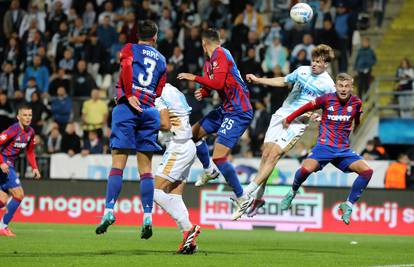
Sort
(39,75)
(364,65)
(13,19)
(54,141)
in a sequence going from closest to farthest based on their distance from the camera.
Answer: (364,65) → (54,141) → (39,75) → (13,19)

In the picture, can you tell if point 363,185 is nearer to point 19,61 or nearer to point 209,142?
point 209,142

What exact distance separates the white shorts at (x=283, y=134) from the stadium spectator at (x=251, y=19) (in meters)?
10.6

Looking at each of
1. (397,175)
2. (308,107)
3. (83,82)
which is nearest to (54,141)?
(83,82)

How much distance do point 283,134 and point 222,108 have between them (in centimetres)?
109

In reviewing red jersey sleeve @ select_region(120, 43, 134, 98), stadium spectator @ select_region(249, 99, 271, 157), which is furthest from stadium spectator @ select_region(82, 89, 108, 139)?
red jersey sleeve @ select_region(120, 43, 134, 98)

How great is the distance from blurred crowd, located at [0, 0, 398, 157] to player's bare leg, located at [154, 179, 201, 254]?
10.2 meters

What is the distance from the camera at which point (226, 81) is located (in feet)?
48.5

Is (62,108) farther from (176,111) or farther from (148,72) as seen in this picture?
(148,72)

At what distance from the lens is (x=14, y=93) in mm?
26641

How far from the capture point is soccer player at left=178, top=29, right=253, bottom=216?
14562 mm

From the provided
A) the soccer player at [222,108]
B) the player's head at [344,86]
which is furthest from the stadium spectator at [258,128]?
Answer: the player's head at [344,86]

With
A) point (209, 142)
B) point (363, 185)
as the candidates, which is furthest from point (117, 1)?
point (363, 185)

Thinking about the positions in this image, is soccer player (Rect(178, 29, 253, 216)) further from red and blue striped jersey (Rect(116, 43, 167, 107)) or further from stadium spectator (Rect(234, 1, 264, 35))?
stadium spectator (Rect(234, 1, 264, 35))

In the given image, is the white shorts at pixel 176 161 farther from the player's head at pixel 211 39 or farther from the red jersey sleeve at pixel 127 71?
the player's head at pixel 211 39
